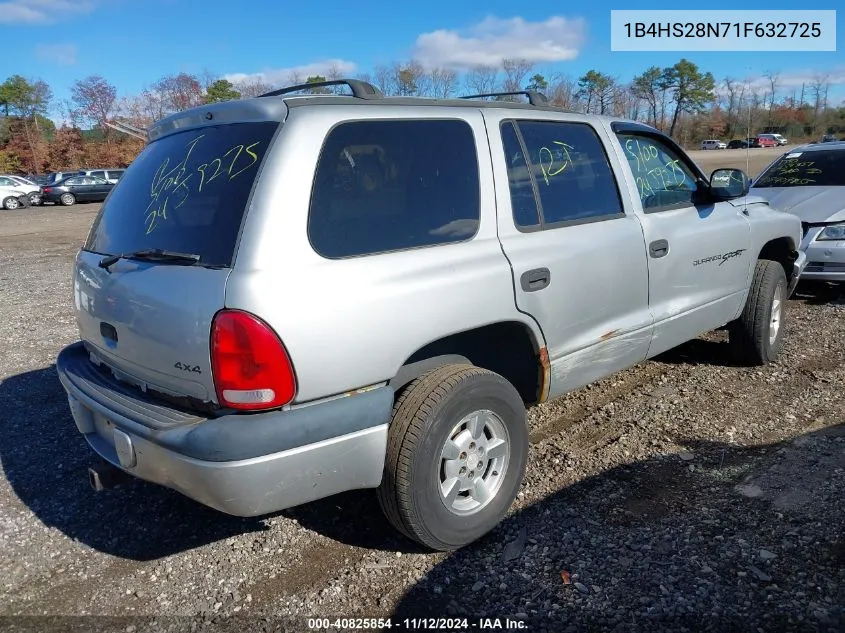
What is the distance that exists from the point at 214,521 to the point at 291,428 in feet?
4.20

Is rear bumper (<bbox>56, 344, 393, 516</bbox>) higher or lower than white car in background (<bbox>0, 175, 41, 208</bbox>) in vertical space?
lower

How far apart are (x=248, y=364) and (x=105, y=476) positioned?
41.5 inches

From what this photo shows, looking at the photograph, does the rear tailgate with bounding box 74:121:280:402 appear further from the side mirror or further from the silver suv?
the side mirror

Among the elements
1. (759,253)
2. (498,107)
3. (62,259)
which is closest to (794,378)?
(759,253)

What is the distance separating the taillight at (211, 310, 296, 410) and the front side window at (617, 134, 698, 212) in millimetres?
2474

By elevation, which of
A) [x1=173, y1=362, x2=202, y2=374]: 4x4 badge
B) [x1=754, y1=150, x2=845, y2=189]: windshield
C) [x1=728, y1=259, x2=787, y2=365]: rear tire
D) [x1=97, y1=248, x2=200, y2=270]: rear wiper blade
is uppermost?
[x1=97, y1=248, x2=200, y2=270]: rear wiper blade

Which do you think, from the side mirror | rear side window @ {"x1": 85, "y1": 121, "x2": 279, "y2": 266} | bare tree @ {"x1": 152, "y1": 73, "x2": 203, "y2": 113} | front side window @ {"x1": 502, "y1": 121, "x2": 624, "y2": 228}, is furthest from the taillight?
bare tree @ {"x1": 152, "y1": 73, "x2": 203, "y2": 113}

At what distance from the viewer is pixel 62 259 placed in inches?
500

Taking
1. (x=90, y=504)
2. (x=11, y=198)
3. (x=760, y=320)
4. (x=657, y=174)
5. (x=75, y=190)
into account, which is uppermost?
(x=657, y=174)

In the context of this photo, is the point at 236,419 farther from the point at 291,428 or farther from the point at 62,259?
the point at 62,259

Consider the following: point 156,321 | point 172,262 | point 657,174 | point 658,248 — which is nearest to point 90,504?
point 156,321

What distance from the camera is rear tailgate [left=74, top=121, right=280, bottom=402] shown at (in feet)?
7.73

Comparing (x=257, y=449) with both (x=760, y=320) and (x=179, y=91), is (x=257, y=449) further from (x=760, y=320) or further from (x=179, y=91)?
(x=179, y=91)

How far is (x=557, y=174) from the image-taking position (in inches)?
134
